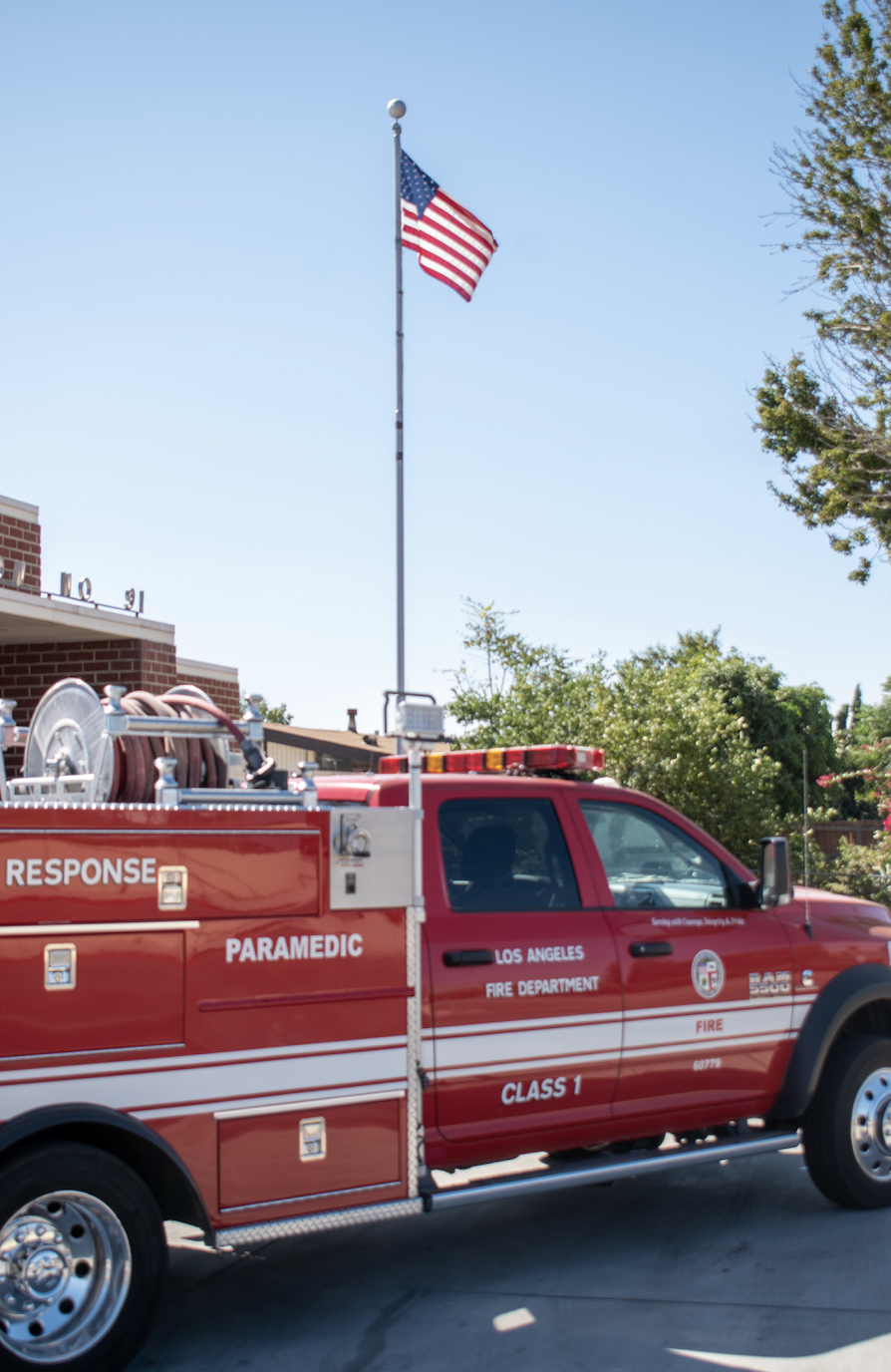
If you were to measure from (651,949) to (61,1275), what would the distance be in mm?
2625

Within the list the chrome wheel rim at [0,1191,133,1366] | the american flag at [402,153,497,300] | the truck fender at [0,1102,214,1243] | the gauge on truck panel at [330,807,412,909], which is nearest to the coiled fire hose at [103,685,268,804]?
the gauge on truck panel at [330,807,412,909]

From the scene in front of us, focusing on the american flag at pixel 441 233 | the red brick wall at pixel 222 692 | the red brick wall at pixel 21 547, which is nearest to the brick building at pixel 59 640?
the red brick wall at pixel 21 547

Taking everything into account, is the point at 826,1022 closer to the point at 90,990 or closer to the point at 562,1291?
the point at 562,1291

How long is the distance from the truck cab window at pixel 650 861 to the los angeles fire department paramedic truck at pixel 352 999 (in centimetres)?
1

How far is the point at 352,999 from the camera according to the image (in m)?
4.73

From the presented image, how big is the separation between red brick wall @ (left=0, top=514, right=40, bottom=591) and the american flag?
224 inches

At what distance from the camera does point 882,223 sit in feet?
59.4

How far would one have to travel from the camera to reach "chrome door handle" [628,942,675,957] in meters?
5.50

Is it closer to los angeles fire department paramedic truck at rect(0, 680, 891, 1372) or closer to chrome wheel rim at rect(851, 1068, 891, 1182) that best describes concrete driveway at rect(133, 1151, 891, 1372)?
chrome wheel rim at rect(851, 1068, 891, 1182)

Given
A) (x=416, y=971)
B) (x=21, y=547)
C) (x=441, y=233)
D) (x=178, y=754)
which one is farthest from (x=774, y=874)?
(x=441, y=233)

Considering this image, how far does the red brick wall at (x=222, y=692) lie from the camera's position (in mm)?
→ 15078

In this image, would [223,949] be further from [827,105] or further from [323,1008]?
[827,105]

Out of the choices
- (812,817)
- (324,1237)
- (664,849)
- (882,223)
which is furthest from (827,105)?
(324,1237)

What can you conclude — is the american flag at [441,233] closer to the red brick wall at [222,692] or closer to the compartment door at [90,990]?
the red brick wall at [222,692]
